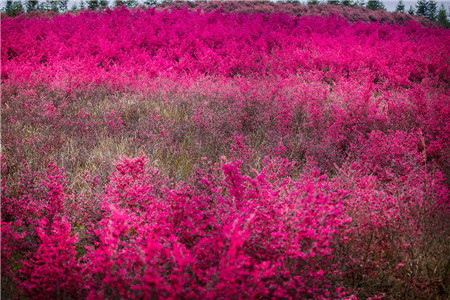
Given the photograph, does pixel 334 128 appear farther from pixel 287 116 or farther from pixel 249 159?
pixel 249 159

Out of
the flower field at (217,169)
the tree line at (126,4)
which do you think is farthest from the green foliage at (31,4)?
the flower field at (217,169)

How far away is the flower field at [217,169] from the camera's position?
132 cm

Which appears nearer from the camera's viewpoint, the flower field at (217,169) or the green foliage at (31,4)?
the flower field at (217,169)

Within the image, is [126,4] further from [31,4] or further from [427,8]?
[427,8]

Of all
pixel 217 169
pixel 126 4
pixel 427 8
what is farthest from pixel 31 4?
pixel 427 8

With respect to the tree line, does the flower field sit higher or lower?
lower

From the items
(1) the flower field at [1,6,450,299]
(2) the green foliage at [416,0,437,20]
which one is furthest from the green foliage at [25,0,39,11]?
(2) the green foliage at [416,0,437,20]

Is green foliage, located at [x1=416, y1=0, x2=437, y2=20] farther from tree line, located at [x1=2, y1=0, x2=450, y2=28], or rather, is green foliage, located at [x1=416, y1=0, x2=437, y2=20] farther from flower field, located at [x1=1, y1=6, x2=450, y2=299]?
flower field, located at [x1=1, y1=6, x2=450, y2=299]

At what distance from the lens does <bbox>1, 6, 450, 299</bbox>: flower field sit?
1323 millimetres

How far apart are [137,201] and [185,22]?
8.25 m

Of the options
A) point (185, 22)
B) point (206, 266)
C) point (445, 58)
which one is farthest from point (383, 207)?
point (185, 22)

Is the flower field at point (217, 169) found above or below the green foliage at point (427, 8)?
below

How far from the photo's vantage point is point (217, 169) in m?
2.33

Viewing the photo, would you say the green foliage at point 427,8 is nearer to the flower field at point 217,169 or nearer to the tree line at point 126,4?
the tree line at point 126,4
